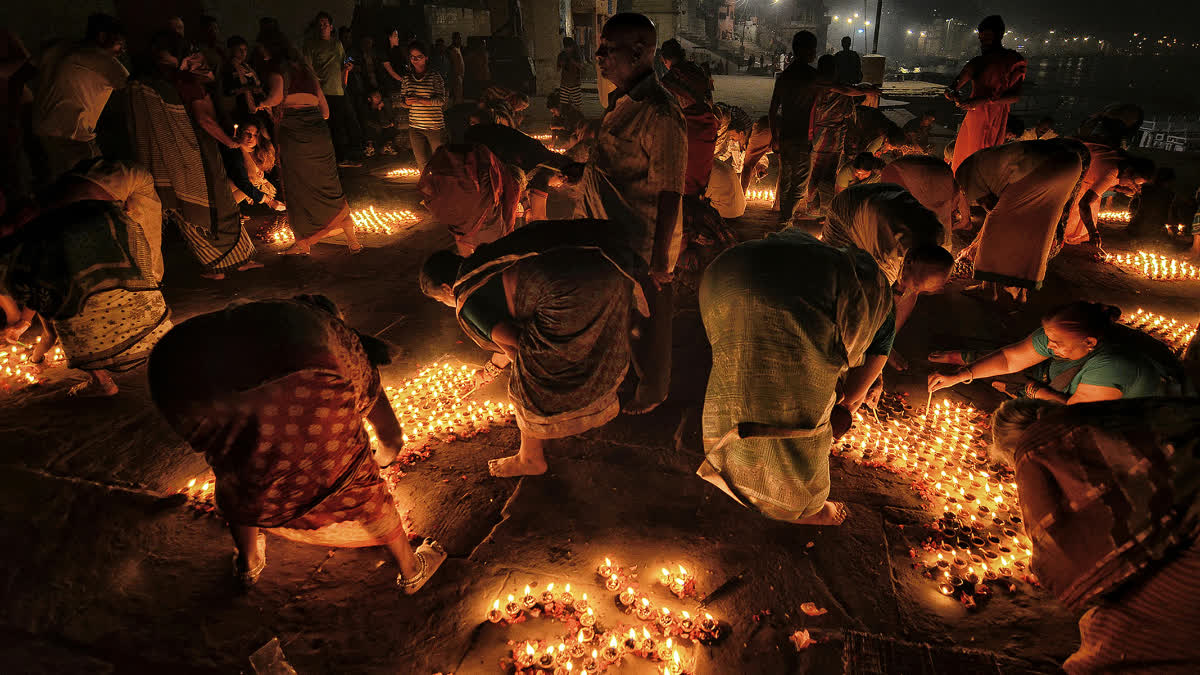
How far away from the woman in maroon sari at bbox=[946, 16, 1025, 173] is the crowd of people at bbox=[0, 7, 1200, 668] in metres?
0.03

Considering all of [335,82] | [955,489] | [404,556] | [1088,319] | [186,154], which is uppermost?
[335,82]

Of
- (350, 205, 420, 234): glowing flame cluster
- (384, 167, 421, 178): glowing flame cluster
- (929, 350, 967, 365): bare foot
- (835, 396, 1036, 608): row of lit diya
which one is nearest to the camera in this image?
(835, 396, 1036, 608): row of lit diya

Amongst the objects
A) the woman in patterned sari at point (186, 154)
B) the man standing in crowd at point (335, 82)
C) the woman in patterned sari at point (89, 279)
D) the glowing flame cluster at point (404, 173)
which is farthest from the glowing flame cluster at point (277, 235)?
the woman in patterned sari at point (89, 279)

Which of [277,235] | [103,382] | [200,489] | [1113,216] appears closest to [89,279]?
[103,382]

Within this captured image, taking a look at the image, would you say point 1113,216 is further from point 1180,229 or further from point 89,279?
point 89,279

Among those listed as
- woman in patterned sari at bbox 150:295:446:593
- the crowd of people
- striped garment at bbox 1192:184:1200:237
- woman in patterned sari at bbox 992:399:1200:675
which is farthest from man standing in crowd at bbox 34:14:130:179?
striped garment at bbox 1192:184:1200:237

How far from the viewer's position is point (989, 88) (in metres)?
5.76

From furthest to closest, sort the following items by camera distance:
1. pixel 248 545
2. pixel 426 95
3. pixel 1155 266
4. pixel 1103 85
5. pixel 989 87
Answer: pixel 1103 85
pixel 426 95
pixel 1155 266
pixel 989 87
pixel 248 545

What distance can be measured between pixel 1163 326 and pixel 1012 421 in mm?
5342

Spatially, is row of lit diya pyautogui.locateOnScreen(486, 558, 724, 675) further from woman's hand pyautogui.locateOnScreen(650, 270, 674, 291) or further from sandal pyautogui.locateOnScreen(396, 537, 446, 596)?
woman's hand pyautogui.locateOnScreen(650, 270, 674, 291)

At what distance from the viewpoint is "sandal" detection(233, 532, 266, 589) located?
2.56 meters

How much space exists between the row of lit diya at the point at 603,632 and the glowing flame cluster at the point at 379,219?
6.17m

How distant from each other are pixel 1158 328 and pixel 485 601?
6192 mm

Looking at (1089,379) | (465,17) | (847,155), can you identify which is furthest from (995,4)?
(1089,379)
